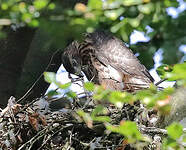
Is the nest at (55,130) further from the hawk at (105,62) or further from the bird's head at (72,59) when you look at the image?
the bird's head at (72,59)

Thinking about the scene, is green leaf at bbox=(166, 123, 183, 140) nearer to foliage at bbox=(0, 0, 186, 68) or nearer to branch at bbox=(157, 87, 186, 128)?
foliage at bbox=(0, 0, 186, 68)

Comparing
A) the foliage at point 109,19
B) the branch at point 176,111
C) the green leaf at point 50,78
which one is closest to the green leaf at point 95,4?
the foliage at point 109,19

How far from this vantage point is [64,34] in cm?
133

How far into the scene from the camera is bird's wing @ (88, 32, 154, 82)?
327 centimetres

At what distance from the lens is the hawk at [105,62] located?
3.20 meters

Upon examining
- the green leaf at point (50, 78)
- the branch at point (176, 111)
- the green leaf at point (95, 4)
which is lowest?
the branch at point (176, 111)

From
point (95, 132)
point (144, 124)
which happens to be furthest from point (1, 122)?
point (144, 124)

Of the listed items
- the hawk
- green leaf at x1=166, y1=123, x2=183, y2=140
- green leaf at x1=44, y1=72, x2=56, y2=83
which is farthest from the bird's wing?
green leaf at x1=166, y1=123, x2=183, y2=140

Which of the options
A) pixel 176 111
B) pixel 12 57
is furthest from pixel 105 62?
pixel 176 111

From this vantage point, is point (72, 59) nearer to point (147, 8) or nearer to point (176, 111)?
point (176, 111)

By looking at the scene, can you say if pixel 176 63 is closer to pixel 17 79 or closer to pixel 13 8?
pixel 13 8

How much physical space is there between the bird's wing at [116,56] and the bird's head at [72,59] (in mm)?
115

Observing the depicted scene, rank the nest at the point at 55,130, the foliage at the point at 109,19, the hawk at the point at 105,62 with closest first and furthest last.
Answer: the foliage at the point at 109,19 → the nest at the point at 55,130 → the hawk at the point at 105,62

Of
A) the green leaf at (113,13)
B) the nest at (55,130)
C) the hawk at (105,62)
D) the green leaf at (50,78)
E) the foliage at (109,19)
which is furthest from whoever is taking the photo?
the hawk at (105,62)
